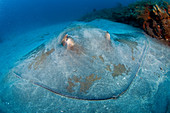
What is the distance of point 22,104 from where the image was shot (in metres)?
2.12

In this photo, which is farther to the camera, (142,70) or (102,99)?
(142,70)

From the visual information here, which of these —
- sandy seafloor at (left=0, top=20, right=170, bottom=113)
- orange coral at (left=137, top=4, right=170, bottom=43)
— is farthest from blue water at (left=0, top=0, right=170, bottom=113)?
orange coral at (left=137, top=4, right=170, bottom=43)

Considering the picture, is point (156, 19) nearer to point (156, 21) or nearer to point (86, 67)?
point (156, 21)

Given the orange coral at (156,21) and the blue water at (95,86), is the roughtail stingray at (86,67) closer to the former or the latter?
the blue water at (95,86)

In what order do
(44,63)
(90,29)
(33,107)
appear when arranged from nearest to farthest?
(33,107) → (44,63) → (90,29)

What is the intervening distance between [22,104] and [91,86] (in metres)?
1.57

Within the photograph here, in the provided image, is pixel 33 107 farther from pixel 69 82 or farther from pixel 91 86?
pixel 91 86

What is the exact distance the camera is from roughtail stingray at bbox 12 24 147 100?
79.2 inches

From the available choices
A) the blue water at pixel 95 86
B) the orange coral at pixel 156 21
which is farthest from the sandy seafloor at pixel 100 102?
the orange coral at pixel 156 21

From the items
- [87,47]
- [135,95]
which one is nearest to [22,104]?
[87,47]

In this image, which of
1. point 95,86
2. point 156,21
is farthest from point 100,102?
point 156,21

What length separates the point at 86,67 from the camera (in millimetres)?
2264

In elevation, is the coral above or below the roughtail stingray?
above

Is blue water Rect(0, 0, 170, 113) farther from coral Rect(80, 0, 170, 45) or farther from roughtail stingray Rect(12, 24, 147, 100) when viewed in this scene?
coral Rect(80, 0, 170, 45)
